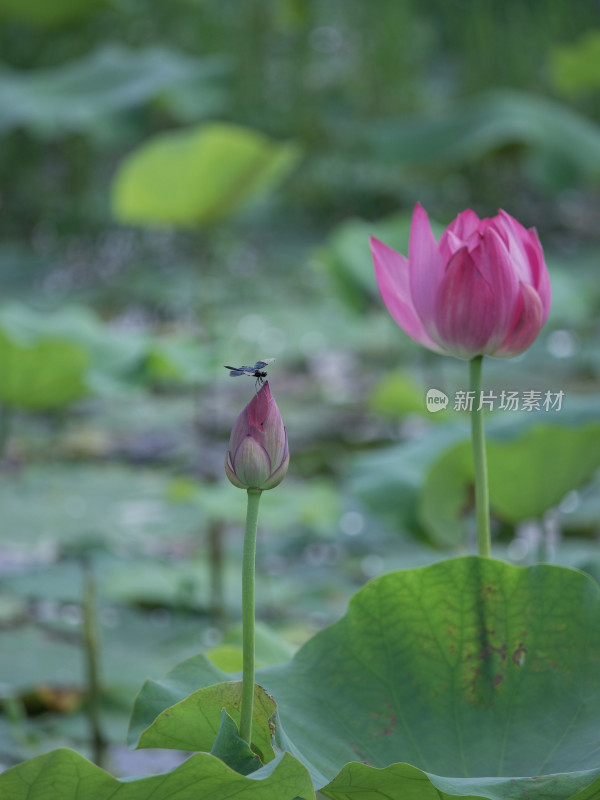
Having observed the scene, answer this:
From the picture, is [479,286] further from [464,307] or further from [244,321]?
[244,321]

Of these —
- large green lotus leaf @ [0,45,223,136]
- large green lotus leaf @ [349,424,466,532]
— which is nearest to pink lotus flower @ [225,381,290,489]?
large green lotus leaf @ [349,424,466,532]

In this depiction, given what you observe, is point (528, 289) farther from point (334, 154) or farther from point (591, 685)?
point (334, 154)

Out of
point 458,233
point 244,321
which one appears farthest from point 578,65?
point 458,233

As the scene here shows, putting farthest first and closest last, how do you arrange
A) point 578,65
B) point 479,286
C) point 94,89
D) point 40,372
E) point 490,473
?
point 578,65 → point 94,89 → point 40,372 → point 490,473 → point 479,286

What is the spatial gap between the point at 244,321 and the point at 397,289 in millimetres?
2674

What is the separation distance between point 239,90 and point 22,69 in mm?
1104

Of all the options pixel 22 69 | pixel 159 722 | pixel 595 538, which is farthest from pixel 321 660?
pixel 22 69

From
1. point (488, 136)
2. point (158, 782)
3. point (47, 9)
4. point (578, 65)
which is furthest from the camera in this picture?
point (47, 9)

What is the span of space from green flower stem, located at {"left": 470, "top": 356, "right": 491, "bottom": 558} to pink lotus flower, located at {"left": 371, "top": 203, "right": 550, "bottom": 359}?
0.01 m

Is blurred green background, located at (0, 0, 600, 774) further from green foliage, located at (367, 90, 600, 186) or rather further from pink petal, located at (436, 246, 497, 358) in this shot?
pink petal, located at (436, 246, 497, 358)

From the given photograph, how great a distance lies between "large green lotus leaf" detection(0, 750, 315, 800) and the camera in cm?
42

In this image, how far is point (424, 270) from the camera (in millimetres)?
574

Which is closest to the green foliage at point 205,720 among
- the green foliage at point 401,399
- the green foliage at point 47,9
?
the green foliage at point 401,399

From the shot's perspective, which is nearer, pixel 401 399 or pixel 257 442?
pixel 257 442
